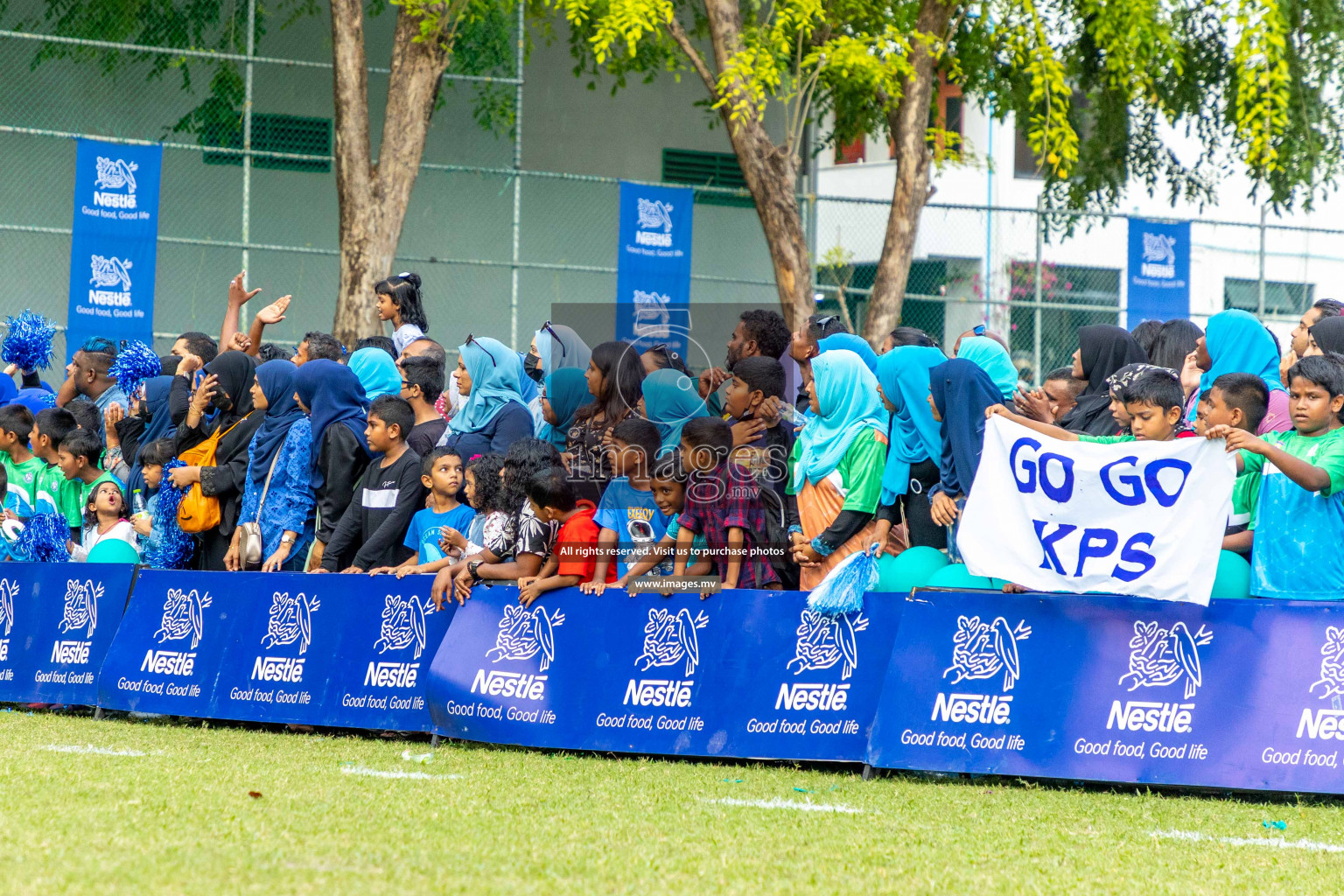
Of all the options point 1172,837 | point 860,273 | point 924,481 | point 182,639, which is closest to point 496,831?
point 1172,837

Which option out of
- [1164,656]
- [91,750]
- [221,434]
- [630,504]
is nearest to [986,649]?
[1164,656]

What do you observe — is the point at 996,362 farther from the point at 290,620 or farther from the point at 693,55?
the point at 693,55

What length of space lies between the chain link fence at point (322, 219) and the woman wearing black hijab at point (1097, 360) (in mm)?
9709

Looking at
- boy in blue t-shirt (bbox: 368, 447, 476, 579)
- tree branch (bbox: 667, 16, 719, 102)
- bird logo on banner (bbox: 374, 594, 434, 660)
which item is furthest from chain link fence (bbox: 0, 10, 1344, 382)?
bird logo on banner (bbox: 374, 594, 434, 660)

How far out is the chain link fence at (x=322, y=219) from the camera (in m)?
18.4

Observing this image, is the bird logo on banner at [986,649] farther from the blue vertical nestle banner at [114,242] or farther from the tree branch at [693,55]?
the blue vertical nestle banner at [114,242]

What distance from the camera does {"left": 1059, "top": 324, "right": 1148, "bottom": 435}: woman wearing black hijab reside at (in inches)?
313

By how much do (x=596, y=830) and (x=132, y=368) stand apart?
6676 mm

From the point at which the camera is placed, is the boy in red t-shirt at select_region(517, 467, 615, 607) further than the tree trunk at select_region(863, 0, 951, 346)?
No

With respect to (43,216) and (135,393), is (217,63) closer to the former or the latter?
(43,216)

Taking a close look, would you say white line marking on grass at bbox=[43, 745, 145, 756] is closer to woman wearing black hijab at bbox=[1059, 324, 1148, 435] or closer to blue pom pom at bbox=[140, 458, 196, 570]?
blue pom pom at bbox=[140, 458, 196, 570]

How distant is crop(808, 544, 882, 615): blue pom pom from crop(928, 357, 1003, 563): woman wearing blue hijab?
0.45m

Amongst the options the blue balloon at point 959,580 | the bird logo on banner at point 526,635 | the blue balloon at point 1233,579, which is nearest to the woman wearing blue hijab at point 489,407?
the bird logo on banner at point 526,635

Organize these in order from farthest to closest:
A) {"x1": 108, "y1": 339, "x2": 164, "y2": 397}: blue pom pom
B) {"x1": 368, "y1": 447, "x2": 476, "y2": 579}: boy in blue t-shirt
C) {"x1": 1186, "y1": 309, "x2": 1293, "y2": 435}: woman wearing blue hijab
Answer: {"x1": 108, "y1": 339, "x2": 164, "y2": 397}: blue pom pom → {"x1": 368, "y1": 447, "x2": 476, "y2": 579}: boy in blue t-shirt → {"x1": 1186, "y1": 309, "x2": 1293, "y2": 435}: woman wearing blue hijab
